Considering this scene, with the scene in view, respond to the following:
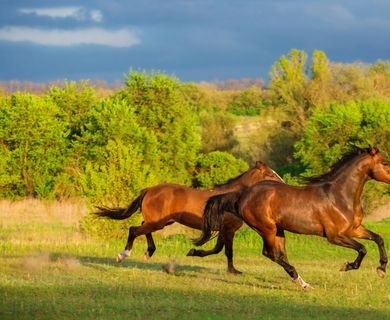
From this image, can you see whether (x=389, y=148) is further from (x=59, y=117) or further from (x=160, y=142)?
(x=59, y=117)

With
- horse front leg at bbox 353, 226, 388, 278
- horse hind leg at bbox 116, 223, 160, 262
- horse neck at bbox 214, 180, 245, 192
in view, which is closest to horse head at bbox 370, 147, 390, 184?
horse front leg at bbox 353, 226, 388, 278

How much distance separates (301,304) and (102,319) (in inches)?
108

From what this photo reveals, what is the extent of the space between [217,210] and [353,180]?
7.11 ft

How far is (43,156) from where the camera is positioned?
33.4 m

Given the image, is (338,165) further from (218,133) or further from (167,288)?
(218,133)

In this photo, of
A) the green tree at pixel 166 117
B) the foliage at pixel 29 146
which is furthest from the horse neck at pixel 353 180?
the green tree at pixel 166 117

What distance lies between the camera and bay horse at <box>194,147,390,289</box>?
1178 centimetres

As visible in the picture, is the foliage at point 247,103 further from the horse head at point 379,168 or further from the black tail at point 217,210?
the horse head at point 379,168

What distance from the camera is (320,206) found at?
38.9 ft

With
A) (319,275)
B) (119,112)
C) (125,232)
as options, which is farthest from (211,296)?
(119,112)

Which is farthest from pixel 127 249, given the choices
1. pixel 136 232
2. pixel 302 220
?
pixel 302 220

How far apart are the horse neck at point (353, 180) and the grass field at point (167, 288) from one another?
4.32 feet

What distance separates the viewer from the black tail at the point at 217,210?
1269cm

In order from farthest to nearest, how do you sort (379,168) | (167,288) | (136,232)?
(136,232)
(379,168)
(167,288)
